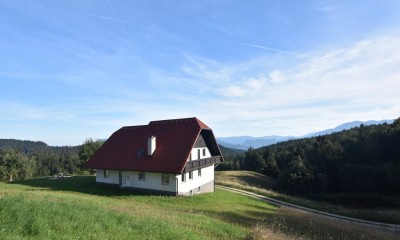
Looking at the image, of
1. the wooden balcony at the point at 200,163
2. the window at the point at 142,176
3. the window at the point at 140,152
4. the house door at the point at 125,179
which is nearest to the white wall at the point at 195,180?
the wooden balcony at the point at 200,163

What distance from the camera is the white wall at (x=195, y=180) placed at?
3300 centimetres

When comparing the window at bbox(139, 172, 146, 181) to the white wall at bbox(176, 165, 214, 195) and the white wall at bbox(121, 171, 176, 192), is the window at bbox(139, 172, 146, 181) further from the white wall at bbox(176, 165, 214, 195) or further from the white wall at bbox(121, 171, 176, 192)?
the white wall at bbox(176, 165, 214, 195)

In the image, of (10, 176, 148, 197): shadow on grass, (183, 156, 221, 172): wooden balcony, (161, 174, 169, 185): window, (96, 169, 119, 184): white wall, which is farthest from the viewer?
(96, 169, 119, 184): white wall

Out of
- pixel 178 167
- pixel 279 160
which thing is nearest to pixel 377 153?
pixel 279 160

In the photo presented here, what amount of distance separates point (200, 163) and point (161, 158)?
5.40 meters

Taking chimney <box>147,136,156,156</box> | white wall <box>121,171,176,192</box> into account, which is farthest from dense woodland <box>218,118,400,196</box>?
white wall <box>121,171,176,192</box>

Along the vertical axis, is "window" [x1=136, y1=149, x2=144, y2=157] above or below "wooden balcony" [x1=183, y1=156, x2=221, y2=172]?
above

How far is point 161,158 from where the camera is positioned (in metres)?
33.6

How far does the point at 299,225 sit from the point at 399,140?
6885 cm

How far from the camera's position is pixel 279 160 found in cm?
10381

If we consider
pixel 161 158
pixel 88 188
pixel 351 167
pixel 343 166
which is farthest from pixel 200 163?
pixel 343 166

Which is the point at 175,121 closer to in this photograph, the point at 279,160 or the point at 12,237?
the point at 12,237

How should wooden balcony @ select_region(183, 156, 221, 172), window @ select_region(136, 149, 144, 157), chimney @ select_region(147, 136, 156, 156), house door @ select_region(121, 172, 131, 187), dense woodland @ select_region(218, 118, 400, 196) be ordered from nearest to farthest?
wooden balcony @ select_region(183, 156, 221, 172), chimney @ select_region(147, 136, 156, 156), house door @ select_region(121, 172, 131, 187), window @ select_region(136, 149, 144, 157), dense woodland @ select_region(218, 118, 400, 196)

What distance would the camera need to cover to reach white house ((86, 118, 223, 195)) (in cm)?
3272
